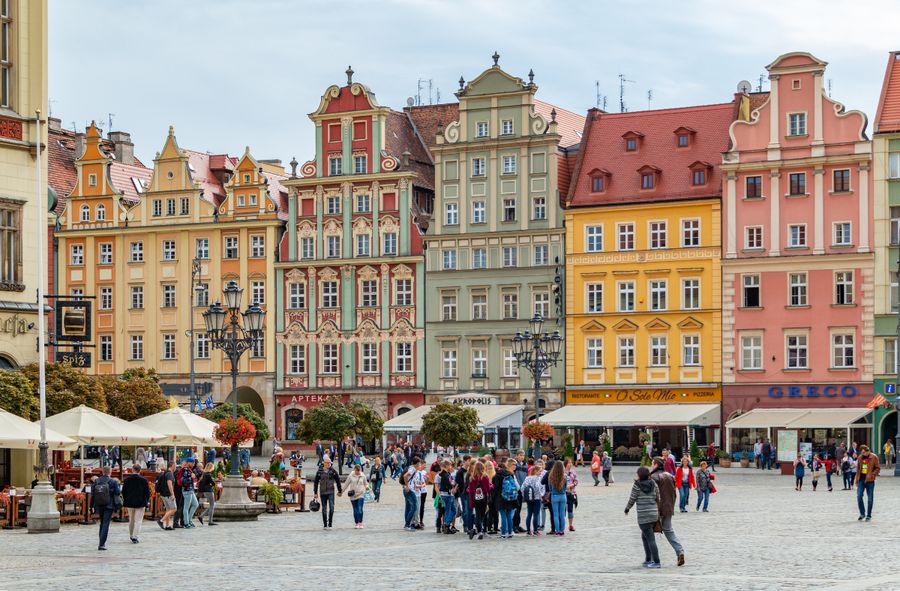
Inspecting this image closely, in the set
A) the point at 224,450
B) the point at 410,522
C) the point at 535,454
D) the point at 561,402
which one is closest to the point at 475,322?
the point at 561,402

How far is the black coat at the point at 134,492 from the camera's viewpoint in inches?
1158

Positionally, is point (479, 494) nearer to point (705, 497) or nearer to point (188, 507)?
point (188, 507)

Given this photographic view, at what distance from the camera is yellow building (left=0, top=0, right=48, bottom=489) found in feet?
131

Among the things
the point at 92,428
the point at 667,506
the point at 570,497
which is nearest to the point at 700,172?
the point at 92,428

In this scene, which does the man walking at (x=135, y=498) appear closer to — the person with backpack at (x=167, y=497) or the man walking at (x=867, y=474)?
the person with backpack at (x=167, y=497)

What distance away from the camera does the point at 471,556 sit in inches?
1007

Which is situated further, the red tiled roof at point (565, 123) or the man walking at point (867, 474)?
the red tiled roof at point (565, 123)

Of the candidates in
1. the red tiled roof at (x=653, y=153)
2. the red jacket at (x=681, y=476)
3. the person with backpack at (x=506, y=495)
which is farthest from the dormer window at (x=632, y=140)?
the person with backpack at (x=506, y=495)

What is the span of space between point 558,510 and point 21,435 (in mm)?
10553

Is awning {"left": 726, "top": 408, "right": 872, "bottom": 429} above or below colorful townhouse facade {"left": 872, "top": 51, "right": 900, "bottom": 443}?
below

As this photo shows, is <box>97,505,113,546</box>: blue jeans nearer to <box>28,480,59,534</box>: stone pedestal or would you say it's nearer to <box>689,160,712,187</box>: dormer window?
<box>28,480,59,534</box>: stone pedestal

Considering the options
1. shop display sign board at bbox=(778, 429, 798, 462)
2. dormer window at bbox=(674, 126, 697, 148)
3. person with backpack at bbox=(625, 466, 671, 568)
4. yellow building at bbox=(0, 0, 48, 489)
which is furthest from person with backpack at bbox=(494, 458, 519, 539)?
dormer window at bbox=(674, 126, 697, 148)

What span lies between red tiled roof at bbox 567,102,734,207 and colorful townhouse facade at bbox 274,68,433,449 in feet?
25.9

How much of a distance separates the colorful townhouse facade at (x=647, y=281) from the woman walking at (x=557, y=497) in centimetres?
3809
